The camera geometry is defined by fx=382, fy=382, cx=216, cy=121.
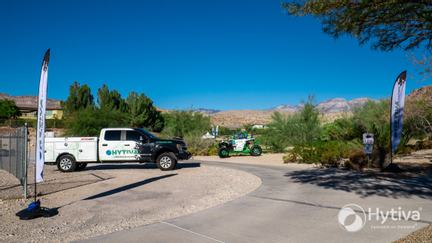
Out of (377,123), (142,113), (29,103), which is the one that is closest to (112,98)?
(142,113)

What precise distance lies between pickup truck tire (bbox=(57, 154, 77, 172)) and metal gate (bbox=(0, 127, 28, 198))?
191 cm

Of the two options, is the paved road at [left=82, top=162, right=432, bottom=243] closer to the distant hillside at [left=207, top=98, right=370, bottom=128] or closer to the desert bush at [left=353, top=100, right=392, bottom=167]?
the desert bush at [left=353, top=100, right=392, bottom=167]

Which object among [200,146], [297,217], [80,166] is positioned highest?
[200,146]

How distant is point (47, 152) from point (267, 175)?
9.59 metres

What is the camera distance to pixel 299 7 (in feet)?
26.8

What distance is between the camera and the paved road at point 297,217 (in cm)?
620

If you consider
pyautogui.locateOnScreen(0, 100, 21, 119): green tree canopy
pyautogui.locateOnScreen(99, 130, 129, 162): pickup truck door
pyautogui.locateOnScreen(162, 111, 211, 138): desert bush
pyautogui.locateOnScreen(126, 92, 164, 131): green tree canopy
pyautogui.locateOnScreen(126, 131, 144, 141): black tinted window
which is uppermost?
pyautogui.locateOnScreen(0, 100, 21, 119): green tree canopy

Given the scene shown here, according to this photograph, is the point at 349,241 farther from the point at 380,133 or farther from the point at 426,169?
the point at 380,133

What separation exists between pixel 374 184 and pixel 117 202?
7.31 m

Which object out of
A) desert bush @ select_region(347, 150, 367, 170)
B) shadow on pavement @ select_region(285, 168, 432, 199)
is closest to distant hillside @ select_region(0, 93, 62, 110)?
desert bush @ select_region(347, 150, 367, 170)

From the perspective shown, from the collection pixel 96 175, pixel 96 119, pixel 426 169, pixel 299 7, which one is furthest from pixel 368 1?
pixel 96 119

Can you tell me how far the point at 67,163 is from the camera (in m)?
16.8

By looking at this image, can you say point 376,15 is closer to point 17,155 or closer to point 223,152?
point 17,155

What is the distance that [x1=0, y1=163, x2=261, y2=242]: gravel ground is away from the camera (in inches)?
272
